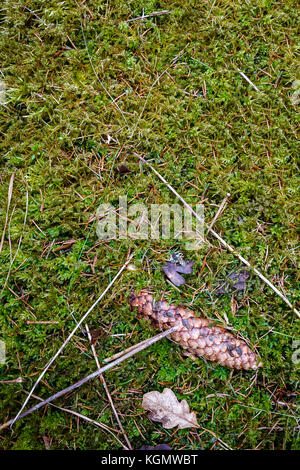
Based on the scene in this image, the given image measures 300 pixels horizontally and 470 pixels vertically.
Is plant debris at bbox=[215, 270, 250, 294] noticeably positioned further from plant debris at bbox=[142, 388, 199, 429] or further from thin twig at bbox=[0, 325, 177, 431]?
plant debris at bbox=[142, 388, 199, 429]

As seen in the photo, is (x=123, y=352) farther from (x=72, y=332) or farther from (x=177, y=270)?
(x=177, y=270)

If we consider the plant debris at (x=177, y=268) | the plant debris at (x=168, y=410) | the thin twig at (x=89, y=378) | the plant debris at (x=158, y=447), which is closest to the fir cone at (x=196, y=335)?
the thin twig at (x=89, y=378)

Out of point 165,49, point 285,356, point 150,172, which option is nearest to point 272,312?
point 285,356

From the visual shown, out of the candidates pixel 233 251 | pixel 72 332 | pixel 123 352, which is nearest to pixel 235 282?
pixel 233 251

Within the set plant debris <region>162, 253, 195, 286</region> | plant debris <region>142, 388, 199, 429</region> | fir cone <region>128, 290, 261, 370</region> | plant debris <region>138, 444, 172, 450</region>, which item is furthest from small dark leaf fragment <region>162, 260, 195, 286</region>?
plant debris <region>138, 444, 172, 450</region>

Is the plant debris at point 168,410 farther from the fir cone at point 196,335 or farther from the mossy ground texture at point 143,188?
the fir cone at point 196,335
